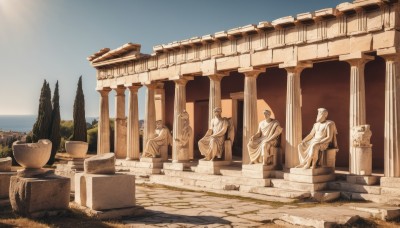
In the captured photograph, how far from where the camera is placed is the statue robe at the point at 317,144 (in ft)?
39.9

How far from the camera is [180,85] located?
1719 cm

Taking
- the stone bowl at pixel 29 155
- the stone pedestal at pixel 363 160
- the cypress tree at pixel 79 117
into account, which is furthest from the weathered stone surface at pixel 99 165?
the cypress tree at pixel 79 117

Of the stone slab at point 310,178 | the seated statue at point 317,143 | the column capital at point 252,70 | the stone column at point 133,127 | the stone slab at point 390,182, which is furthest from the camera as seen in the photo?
the stone column at point 133,127

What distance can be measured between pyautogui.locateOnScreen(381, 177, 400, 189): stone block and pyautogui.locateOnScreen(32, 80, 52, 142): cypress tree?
19.0 metres

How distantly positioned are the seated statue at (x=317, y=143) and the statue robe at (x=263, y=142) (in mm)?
1085

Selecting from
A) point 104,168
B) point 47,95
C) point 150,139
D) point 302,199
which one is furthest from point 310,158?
point 47,95

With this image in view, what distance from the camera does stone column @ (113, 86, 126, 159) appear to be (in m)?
20.9

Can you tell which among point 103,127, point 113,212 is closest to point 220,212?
point 113,212

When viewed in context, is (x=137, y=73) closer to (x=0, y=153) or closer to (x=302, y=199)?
(x=302, y=199)

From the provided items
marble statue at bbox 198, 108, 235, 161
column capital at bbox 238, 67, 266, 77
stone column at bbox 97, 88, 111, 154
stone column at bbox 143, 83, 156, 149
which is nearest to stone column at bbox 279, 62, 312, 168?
column capital at bbox 238, 67, 266, 77

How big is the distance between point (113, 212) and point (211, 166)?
670 centimetres

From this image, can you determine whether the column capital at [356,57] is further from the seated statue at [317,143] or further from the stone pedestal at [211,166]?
the stone pedestal at [211,166]

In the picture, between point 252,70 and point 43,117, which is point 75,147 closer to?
point 252,70

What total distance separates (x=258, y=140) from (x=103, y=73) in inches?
396
